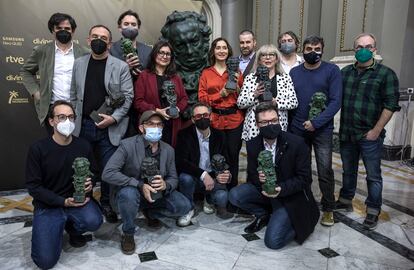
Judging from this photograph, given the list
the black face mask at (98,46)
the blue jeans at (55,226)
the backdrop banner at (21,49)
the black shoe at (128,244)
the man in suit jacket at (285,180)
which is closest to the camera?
the blue jeans at (55,226)

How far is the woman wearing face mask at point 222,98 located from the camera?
327 cm

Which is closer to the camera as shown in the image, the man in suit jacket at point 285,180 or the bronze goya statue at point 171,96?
the man in suit jacket at point 285,180

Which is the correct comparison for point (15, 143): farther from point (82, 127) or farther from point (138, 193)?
point (138, 193)

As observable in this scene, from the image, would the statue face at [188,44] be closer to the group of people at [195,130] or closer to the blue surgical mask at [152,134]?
the group of people at [195,130]

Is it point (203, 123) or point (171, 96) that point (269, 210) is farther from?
point (171, 96)

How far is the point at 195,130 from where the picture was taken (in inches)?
127

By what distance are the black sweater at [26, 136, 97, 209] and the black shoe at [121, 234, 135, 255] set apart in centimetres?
52

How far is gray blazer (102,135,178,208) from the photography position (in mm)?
2725

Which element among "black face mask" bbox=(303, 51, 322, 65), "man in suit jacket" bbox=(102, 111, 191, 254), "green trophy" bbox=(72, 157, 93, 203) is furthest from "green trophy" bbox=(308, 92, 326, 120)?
"green trophy" bbox=(72, 157, 93, 203)

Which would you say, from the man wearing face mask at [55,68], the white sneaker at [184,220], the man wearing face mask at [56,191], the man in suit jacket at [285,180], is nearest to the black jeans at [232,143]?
the man in suit jacket at [285,180]

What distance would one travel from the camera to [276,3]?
7453mm

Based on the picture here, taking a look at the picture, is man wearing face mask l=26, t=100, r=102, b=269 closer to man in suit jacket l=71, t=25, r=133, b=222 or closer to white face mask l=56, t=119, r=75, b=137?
white face mask l=56, t=119, r=75, b=137

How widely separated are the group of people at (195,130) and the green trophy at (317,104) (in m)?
0.02

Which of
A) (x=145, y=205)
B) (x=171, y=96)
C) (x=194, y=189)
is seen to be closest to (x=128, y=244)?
(x=145, y=205)
